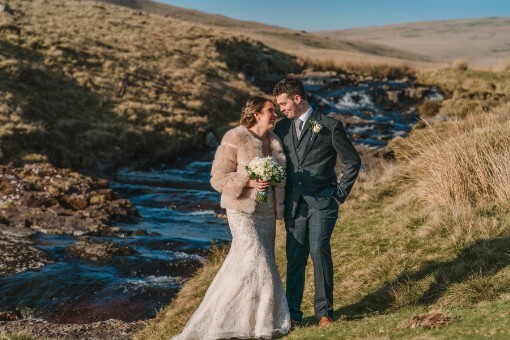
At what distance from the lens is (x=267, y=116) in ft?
20.2

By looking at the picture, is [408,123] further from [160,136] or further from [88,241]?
[88,241]

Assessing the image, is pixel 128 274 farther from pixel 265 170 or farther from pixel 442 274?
pixel 265 170

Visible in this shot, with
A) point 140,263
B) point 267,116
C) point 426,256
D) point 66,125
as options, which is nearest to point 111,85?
point 66,125

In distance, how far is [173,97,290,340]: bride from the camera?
604cm

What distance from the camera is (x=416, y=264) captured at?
8.19m

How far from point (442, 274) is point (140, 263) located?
24.1ft

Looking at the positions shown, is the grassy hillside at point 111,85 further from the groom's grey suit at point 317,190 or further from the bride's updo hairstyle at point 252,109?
the groom's grey suit at point 317,190

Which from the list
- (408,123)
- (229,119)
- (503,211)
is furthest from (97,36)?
(503,211)

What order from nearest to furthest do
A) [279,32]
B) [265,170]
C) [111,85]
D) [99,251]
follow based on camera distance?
1. [265,170]
2. [99,251]
3. [111,85]
4. [279,32]

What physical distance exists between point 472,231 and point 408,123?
26.6 meters

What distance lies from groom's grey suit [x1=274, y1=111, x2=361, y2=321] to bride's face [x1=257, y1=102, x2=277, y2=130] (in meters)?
0.31

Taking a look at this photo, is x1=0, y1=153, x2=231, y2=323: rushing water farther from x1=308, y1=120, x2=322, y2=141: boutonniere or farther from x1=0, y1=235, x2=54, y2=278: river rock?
x1=308, y1=120, x2=322, y2=141: boutonniere

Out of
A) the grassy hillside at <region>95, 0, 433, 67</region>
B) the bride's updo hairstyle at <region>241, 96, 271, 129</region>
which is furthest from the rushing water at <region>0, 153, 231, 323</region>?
the grassy hillside at <region>95, 0, 433, 67</region>

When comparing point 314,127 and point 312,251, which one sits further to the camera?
point 312,251
